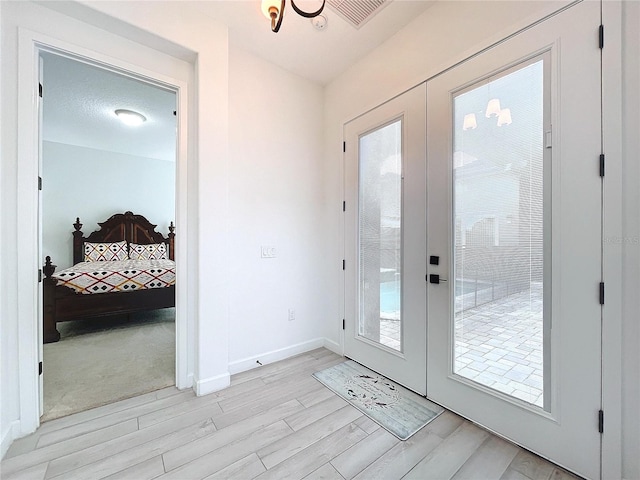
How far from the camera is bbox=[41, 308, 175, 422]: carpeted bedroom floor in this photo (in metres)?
2.02

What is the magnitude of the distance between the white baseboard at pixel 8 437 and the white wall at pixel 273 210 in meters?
1.29

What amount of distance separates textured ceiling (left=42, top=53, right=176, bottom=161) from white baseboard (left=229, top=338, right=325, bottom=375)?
8.10ft

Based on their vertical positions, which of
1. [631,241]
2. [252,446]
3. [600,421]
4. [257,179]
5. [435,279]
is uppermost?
[257,179]

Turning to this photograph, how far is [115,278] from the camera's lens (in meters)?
3.59

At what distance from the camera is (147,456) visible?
146 cm

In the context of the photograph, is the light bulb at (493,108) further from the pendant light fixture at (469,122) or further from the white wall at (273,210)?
the white wall at (273,210)

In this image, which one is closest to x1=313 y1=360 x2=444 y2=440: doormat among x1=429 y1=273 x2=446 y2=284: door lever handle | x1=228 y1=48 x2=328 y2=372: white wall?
x1=228 y1=48 x2=328 y2=372: white wall

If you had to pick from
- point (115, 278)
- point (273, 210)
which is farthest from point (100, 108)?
point (273, 210)

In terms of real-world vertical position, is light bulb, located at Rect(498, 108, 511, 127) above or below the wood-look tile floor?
above

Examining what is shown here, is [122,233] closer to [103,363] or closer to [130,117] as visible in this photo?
[130,117]

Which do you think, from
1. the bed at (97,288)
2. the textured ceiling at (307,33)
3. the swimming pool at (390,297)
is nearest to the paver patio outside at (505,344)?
the swimming pool at (390,297)

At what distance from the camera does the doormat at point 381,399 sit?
5.65 feet

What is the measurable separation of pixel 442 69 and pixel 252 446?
274cm

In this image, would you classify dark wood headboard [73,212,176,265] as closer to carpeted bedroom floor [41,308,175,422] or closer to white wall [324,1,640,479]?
carpeted bedroom floor [41,308,175,422]
